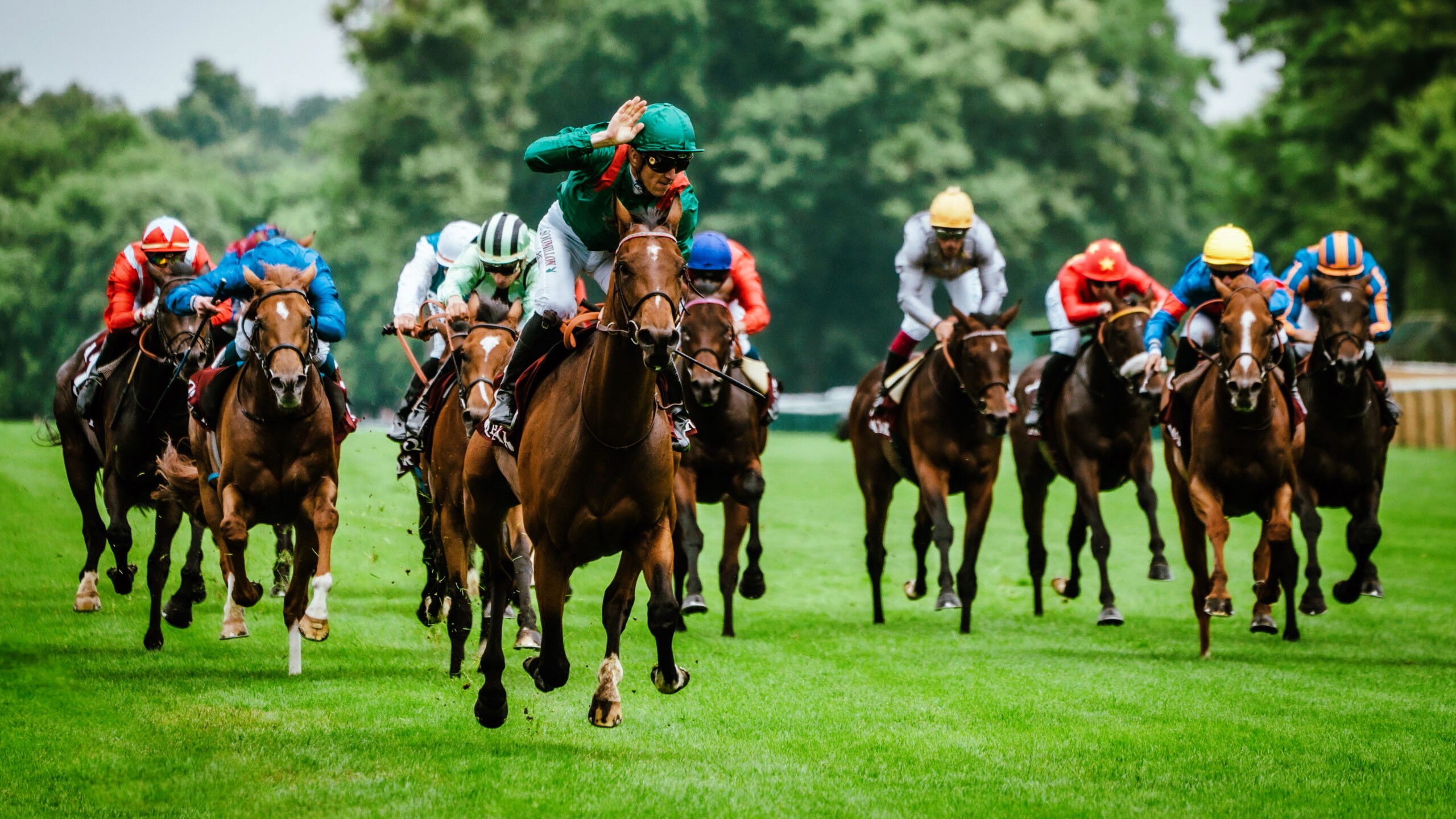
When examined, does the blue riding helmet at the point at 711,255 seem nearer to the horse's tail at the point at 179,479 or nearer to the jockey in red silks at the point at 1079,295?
the jockey in red silks at the point at 1079,295

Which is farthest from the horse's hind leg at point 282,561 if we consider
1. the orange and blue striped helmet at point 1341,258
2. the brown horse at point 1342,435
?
the orange and blue striped helmet at point 1341,258

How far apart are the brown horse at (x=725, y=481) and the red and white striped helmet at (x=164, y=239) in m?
3.73

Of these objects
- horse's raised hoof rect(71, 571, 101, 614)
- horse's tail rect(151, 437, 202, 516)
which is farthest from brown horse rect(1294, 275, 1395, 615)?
horse's raised hoof rect(71, 571, 101, 614)

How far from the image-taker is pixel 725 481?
11969 mm

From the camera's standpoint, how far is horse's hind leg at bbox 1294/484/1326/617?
11656mm

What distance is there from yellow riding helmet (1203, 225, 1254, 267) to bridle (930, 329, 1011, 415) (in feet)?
5.11

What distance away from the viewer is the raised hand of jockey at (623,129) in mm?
6980

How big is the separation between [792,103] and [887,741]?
3694cm

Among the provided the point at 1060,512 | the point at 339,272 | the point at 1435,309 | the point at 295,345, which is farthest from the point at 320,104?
the point at 295,345

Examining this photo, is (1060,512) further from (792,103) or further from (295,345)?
(792,103)

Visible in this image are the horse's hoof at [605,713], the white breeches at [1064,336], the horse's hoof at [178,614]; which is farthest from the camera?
the white breeches at [1064,336]

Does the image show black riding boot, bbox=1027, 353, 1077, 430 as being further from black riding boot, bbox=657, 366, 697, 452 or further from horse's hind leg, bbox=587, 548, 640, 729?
horse's hind leg, bbox=587, 548, 640, 729

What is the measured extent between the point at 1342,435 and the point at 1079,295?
2.41 m

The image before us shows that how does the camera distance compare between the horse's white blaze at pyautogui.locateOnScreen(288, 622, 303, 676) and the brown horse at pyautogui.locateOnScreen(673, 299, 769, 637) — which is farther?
the brown horse at pyautogui.locateOnScreen(673, 299, 769, 637)
